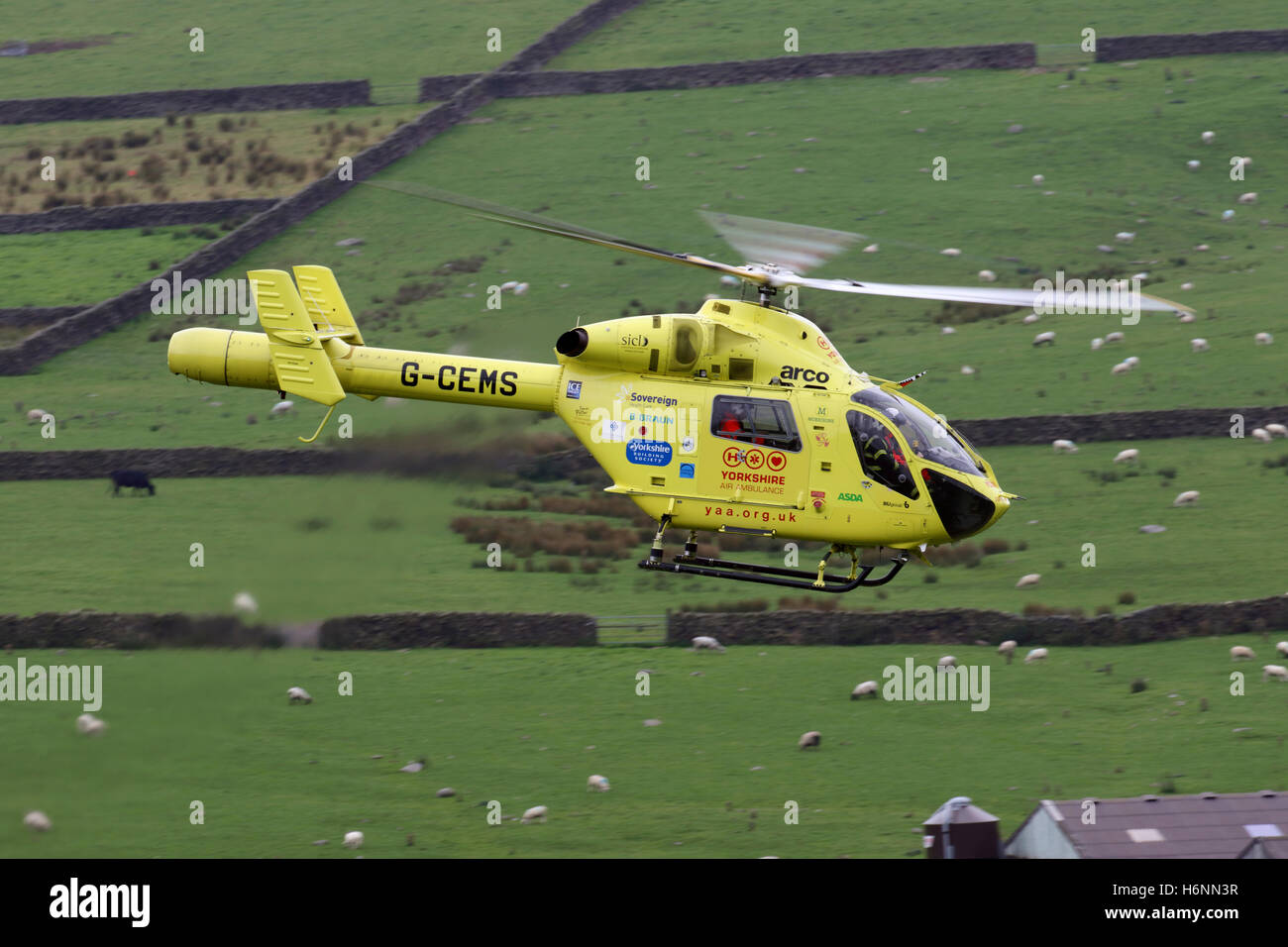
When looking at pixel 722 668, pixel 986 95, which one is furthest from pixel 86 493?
pixel 986 95

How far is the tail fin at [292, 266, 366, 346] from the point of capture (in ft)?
93.5

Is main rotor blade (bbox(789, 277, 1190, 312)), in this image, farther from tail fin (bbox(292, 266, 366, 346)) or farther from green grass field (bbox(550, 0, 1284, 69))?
green grass field (bbox(550, 0, 1284, 69))

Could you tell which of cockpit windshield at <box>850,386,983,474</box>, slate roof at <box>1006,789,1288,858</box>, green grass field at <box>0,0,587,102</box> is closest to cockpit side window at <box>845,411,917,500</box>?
cockpit windshield at <box>850,386,983,474</box>

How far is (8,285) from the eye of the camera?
3034 inches

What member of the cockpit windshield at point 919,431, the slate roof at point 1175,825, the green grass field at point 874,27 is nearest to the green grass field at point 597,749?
the slate roof at point 1175,825

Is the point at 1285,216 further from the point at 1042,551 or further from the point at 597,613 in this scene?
the point at 597,613

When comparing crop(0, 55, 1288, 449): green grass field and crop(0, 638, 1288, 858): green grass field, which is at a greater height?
crop(0, 55, 1288, 449): green grass field

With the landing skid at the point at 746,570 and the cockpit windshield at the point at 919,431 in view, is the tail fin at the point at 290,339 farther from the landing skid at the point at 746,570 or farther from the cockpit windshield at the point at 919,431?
the cockpit windshield at the point at 919,431

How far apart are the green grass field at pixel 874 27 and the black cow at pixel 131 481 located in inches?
1691

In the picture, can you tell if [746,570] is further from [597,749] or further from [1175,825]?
[597,749]

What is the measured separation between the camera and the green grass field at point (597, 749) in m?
36.2

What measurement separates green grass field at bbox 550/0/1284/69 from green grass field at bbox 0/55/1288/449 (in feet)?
14.0

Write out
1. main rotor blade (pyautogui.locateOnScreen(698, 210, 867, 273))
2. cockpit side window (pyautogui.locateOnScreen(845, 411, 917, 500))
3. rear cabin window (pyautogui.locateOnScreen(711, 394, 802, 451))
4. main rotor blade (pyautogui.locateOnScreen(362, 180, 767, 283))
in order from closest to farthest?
main rotor blade (pyautogui.locateOnScreen(362, 180, 767, 283))
cockpit side window (pyautogui.locateOnScreen(845, 411, 917, 500))
rear cabin window (pyautogui.locateOnScreen(711, 394, 802, 451))
main rotor blade (pyautogui.locateOnScreen(698, 210, 867, 273))
